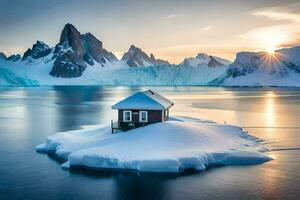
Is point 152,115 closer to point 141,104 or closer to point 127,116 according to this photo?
point 141,104

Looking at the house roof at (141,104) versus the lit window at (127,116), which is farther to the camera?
the lit window at (127,116)

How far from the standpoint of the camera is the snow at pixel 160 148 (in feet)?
120

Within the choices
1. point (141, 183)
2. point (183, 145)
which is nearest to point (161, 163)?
point (141, 183)

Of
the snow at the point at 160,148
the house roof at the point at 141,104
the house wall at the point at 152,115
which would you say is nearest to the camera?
the snow at the point at 160,148

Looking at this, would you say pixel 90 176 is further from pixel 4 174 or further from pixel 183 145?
pixel 183 145

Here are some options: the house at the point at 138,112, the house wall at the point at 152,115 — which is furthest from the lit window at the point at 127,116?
the house wall at the point at 152,115

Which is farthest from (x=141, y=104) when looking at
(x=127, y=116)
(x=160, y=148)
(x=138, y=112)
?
(x=160, y=148)

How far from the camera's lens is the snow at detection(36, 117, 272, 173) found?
1442 inches

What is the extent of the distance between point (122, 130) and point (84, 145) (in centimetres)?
573

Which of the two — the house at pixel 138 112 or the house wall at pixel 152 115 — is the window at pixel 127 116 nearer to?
the house at pixel 138 112

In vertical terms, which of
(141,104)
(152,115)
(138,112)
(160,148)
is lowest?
(160,148)

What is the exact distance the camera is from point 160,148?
40.3 m

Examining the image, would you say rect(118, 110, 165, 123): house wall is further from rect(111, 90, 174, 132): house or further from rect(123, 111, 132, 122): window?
rect(123, 111, 132, 122): window

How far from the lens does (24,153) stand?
1791 inches
